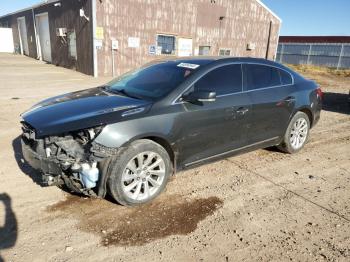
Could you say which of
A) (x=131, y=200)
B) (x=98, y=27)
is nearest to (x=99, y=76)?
(x=98, y=27)

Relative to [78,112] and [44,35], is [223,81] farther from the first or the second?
[44,35]

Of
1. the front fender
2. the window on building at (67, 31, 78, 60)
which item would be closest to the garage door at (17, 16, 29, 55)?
the window on building at (67, 31, 78, 60)

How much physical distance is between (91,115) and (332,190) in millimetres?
3356

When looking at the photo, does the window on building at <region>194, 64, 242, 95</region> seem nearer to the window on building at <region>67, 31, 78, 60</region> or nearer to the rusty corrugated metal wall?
the rusty corrugated metal wall

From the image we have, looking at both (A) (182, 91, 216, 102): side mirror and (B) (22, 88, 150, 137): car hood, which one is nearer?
(B) (22, 88, 150, 137): car hood

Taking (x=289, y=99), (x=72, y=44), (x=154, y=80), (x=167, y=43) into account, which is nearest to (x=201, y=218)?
(x=154, y=80)

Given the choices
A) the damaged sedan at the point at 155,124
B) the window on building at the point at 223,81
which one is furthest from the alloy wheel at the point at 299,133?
the window on building at the point at 223,81

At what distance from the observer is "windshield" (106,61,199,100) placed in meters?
4.12

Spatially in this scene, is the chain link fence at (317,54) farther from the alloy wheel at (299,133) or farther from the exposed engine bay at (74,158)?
the exposed engine bay at (74,158)

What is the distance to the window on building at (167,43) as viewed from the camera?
1877 cm

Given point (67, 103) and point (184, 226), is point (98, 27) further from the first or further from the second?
point (184, 226)

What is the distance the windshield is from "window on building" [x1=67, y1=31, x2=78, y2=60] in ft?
47.5

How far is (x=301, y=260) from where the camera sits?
2945 mm

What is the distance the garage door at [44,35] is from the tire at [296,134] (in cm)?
2060
